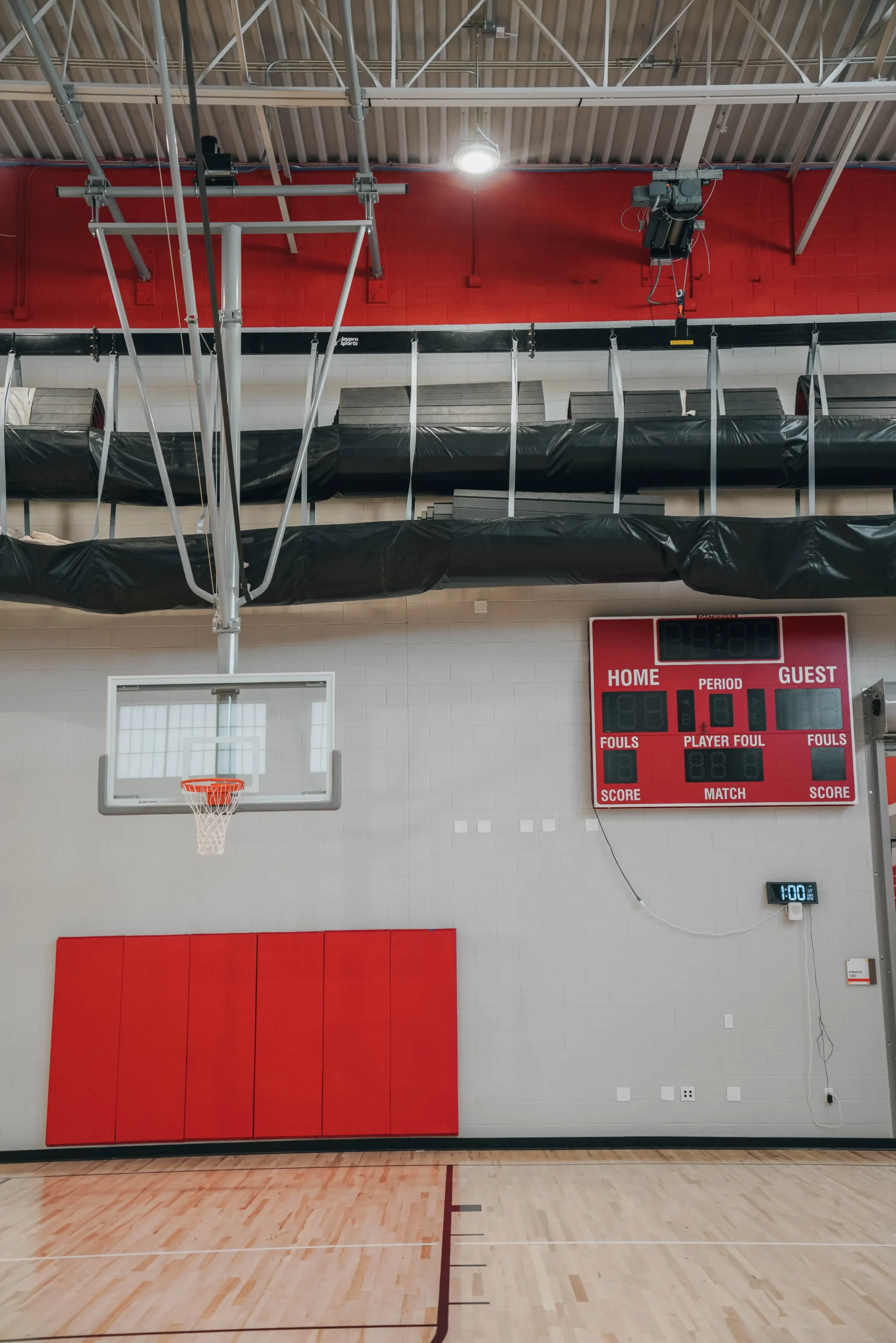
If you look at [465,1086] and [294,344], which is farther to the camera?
[294,344]

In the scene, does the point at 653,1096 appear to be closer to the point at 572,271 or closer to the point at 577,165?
the point at 572,271

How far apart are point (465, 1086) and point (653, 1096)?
1520mm

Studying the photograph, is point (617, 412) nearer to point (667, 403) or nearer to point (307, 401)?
point (667, 403)

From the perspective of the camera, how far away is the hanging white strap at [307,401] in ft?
27.4

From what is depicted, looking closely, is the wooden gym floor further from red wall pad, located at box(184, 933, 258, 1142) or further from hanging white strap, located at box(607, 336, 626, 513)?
hanging white strap, located at box(607, 336, 626, 513)

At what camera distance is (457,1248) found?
5.71 metres

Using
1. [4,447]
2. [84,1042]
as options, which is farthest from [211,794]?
[4,447]

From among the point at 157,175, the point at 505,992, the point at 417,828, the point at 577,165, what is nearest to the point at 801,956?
the point at 505,992

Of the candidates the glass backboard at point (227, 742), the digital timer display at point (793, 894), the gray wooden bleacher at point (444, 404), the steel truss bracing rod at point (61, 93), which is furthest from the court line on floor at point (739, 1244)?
the steel truss bracing rod at point (61, 93)

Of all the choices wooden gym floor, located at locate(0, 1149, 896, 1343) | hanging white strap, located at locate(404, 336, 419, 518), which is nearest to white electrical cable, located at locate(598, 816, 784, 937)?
wooden gym floor, located at locate(0, 1149, 896, 1343)

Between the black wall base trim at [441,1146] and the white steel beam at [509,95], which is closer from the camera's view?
the white steel beam at [509,95]

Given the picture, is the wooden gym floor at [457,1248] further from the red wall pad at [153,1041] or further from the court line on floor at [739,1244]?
the red wall pad at [153,1041]

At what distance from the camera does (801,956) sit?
27.3 feet

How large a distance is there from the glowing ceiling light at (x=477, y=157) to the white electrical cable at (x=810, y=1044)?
6530mm
